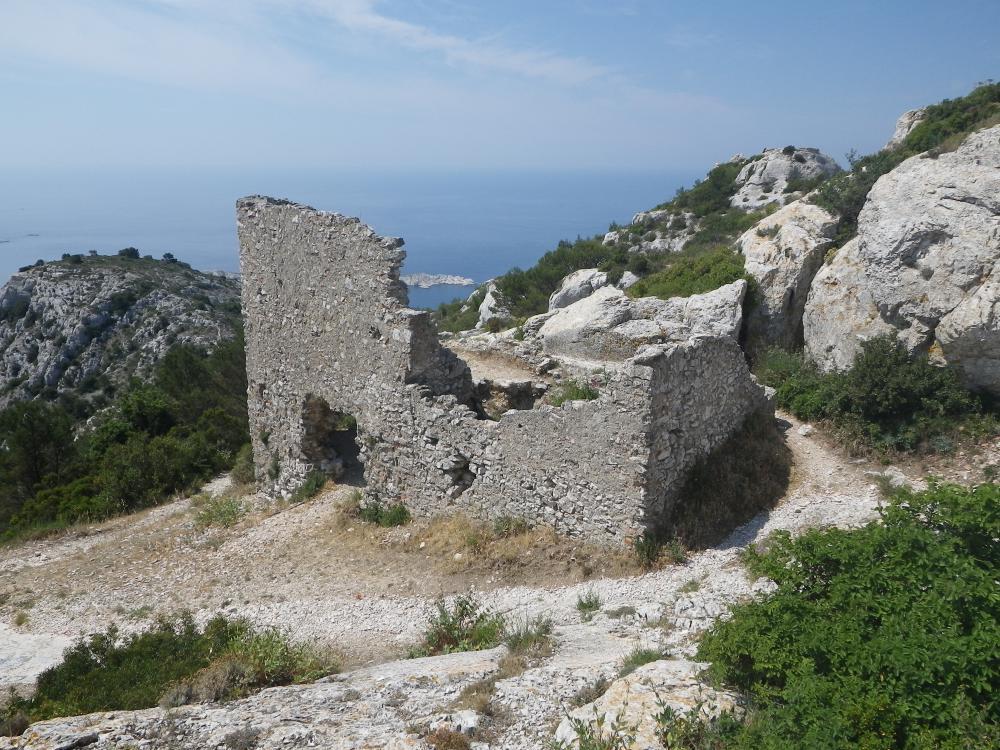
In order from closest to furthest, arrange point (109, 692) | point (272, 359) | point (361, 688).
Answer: point (361, 688), point (109, 692), point (272, 359)

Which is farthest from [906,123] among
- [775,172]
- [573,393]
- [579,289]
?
[573,393]

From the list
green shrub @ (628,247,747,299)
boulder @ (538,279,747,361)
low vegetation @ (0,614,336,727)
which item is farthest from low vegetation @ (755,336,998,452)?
low vegetation @ (0,614,336,727)

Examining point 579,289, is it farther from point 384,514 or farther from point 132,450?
point 132,450

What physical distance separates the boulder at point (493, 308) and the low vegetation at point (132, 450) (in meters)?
10.3

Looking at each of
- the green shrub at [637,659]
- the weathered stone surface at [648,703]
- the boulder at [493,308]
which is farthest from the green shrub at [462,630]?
the boulder at [493,308]

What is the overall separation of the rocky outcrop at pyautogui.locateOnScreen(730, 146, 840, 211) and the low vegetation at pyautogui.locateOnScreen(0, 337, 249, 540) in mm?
27413

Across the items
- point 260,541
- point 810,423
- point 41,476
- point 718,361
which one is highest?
point 718,361

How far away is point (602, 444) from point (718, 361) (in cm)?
271

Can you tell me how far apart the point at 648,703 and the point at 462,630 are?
3.64 metres

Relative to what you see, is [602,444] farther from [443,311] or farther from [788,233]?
[443,311]

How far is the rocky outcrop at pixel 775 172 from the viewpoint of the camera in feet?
120

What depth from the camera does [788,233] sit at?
18.0m

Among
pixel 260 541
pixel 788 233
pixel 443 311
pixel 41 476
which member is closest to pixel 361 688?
pixel 260 541

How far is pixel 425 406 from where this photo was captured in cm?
1173
